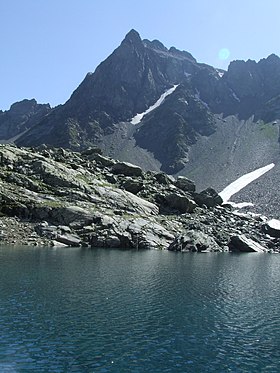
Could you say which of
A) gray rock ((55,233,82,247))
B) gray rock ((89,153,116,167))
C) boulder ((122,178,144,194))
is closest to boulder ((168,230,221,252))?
gray rock ((55,233,82,247))

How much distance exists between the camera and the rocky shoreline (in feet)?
322

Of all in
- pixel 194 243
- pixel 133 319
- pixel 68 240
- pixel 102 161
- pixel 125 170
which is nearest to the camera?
pixel 133 319

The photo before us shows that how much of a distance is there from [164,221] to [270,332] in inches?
3222

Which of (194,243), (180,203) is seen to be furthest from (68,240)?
(180,203)

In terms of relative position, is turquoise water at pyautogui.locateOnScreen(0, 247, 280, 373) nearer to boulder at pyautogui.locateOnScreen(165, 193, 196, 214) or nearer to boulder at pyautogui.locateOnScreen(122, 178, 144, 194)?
boulder at pyautogui.locateOnScreen(165, 193, 196, 214)

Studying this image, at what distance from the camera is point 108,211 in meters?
110

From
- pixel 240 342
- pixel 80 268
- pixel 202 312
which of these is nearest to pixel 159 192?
pixel 80 268

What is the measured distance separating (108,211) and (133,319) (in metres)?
74.7

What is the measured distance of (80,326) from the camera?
32750mm

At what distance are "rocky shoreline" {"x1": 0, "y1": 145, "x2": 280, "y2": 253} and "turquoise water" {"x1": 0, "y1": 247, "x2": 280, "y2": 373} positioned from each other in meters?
33.2

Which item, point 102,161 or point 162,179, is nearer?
point 162,179

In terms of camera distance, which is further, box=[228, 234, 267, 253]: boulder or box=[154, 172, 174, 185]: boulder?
box=[154, 172, 174, 185]: boulder

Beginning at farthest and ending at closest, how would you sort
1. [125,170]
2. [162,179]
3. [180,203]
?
[162,179] → [125,170] → [180,203]

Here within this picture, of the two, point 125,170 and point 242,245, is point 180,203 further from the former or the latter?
point 125,170
